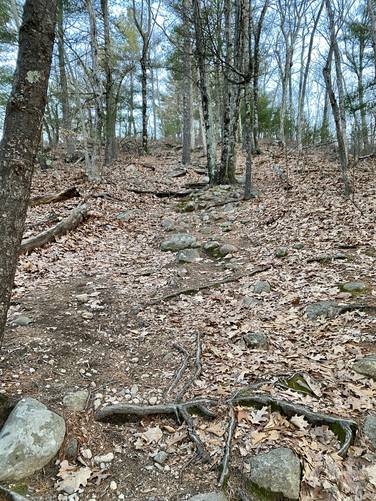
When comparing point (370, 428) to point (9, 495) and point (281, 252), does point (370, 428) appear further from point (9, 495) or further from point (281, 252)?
point (281, 252)

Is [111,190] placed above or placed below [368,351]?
above

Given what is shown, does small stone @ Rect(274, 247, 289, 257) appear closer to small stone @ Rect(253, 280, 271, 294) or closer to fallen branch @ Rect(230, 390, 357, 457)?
small stone @ Rect(253, 280, 271, 294)

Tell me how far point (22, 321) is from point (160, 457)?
2.54m

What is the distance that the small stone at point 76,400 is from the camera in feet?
10.2

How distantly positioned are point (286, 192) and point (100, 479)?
922cm

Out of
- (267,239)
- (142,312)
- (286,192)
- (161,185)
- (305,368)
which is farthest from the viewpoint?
(161,185)

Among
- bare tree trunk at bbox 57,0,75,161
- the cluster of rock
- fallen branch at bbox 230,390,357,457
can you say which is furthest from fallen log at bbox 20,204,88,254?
fallen branch at bbox 230,390,357,457

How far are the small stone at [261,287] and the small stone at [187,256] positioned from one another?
1.78 metres

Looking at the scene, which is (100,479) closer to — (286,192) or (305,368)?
(305,368)

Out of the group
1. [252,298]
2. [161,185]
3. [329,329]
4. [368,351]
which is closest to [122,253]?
[252,298]

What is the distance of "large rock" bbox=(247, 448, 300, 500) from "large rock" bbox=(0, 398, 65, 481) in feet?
4.96

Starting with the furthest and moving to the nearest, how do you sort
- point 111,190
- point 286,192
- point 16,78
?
point 111,190
point 286,192
point 16,78

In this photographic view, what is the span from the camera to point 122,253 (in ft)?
24.5

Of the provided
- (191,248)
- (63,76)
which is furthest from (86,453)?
(63,76)
